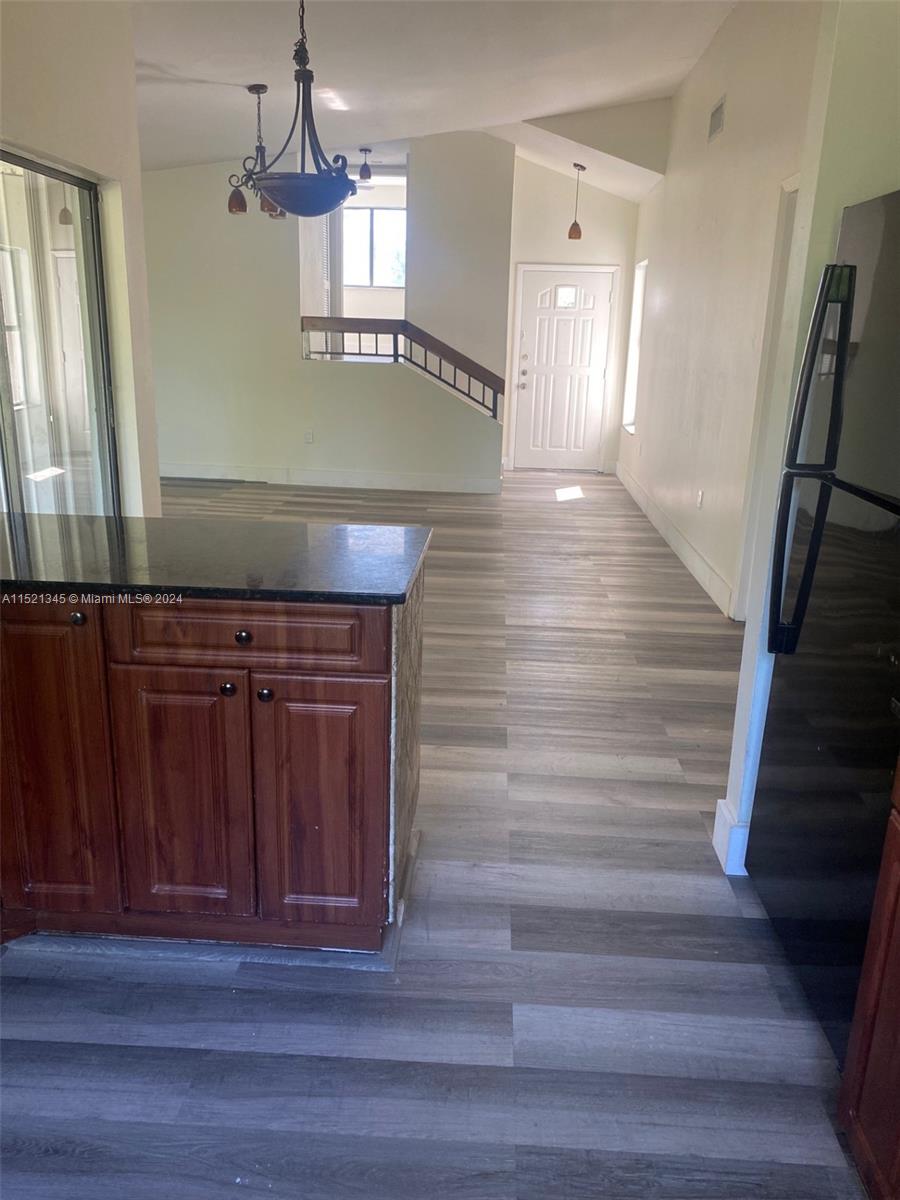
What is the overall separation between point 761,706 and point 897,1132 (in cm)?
104

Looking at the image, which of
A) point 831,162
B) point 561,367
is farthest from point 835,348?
point 561,367

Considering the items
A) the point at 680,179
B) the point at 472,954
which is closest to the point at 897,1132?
the point at 472,954

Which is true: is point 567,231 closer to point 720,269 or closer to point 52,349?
point 720,269

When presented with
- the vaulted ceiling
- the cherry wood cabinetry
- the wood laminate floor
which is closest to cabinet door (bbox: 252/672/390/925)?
the cherry wood cabinetry

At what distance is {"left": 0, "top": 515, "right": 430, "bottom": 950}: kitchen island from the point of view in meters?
1.75

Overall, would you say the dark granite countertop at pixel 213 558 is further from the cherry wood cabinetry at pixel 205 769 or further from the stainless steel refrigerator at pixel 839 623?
the stainless steel refrigerator at pixel 839 623

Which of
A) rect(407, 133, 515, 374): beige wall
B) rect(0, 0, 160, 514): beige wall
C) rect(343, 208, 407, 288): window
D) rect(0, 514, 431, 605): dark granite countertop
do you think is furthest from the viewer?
rect(343, 208, 407, 288): window

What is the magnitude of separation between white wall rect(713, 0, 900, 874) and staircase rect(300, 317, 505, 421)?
6018 millimetres

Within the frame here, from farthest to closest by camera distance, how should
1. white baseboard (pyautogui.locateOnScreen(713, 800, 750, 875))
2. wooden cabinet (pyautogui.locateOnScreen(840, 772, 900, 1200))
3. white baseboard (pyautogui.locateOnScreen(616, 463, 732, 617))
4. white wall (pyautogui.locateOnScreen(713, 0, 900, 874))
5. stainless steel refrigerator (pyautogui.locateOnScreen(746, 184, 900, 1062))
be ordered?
white baseboard (pyautogui.locateOnScreen(616, 463, 732, 617)), white baseboard (pyautogui.locateOnScreen(713, 800, 750, 875)), white wall (pyautogui.locateOnScreen(713, 0, 900, 874)), stainless steel refrigerator (pyautogui.locateOnScreen(746, 184, 900, 1062)), wooden cabinet (pyautogui.locateOnScreen(840, 772, 900, 1200))

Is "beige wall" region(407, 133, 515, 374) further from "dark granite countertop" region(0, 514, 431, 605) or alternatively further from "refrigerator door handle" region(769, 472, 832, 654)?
"refrigerator door handle" region(769, 472, 832, 654)

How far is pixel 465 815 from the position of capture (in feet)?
8.46

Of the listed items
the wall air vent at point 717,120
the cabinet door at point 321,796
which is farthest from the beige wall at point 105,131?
the wall air vent at point 717,120

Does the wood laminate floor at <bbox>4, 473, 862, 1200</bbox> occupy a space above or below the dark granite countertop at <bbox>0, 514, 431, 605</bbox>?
below

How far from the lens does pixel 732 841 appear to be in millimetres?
2307
